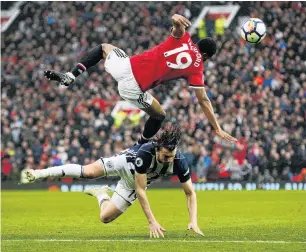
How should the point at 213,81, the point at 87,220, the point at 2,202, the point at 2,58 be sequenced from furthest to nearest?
the point at 2,58 → the point at 213,81 → the point at 2,202 → the point at 87,220

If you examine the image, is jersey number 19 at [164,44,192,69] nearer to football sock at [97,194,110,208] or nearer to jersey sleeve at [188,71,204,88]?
jersey sleeve at [188,71,204,88]

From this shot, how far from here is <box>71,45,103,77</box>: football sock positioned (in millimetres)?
13281

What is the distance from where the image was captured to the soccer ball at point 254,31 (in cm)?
1510

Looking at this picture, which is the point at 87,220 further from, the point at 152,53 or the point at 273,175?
the point at 273,175

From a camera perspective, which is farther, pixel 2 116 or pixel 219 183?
pixel 2 116

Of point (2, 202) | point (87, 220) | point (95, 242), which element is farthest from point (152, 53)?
point (2, 202)

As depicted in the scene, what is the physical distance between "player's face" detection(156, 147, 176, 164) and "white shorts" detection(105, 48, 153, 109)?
193 centimetres

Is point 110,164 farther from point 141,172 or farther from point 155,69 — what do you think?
point 155,69

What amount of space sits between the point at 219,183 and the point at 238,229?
1311 cm

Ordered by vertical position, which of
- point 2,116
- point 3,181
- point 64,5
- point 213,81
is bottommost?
point 3,181

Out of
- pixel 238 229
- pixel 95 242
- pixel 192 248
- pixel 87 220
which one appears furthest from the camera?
pixel 87 220

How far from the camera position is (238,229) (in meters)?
14.1

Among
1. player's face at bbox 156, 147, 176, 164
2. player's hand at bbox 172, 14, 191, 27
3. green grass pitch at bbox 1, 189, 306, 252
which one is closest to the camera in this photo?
green grass pitch at bbox 1, 189, 306, 252

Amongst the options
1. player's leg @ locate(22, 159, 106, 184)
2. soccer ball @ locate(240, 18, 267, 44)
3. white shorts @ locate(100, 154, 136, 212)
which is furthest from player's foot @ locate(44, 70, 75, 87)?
soccer ball @ locate(240, 18, 267, 44)
